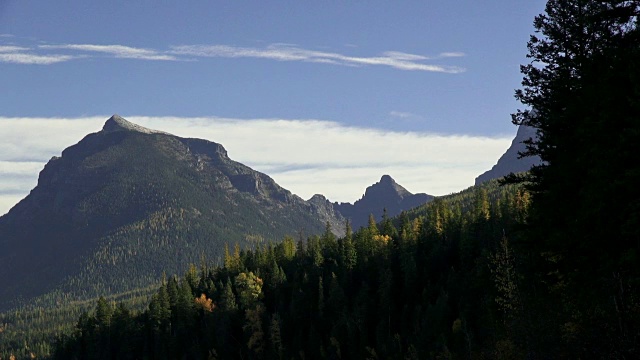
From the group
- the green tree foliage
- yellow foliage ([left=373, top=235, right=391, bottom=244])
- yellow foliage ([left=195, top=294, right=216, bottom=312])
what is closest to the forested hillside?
yellow foliage ([left=195, top=294, right=216, bottom=312])

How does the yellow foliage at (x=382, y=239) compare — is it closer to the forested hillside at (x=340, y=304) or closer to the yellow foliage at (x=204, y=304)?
the forested hillside at (x=340, y=304)

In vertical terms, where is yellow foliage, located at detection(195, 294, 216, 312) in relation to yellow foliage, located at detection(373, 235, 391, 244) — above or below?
below

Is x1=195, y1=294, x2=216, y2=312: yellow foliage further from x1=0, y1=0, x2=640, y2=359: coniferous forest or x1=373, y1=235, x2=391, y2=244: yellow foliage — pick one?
x1=373, y1=235, x2=391, y2=244: yellow foliage

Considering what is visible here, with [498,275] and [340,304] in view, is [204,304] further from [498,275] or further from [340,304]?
[498,275]

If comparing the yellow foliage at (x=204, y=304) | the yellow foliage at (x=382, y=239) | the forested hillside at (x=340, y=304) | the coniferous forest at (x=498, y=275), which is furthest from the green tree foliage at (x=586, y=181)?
the yellow foliage at (x=204, y=304)

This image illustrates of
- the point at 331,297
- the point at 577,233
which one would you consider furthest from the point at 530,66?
the point at 331,297

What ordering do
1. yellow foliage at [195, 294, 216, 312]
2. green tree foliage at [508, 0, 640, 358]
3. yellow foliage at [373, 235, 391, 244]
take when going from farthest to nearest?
yellow foliage at [195, 294, 216, 312]
yellow foliage at [373, 235, 391, 244]
green tree foliage at [508, 0, 640, 358]

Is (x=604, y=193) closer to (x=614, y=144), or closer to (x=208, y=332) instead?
(x=614, y=144)

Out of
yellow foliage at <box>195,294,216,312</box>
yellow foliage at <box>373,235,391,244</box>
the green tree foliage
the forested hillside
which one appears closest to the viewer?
the green tree foliage

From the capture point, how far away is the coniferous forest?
31547 millimetres

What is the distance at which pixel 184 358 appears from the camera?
138375 millimetres

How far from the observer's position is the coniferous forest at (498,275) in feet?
104

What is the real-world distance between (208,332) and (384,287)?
41148 mm

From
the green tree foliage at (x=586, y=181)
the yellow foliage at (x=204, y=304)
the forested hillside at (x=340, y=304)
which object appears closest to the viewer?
the green tree foliage at (x=586, y=181)
